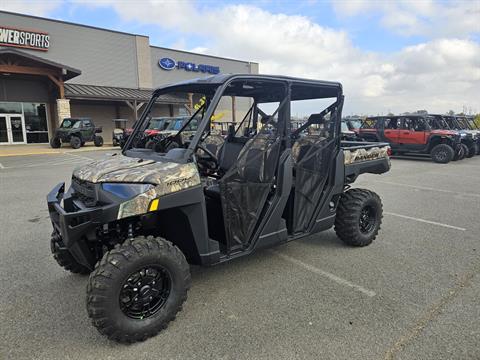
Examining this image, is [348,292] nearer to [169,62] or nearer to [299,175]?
[299,175]

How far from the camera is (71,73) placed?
21781mm

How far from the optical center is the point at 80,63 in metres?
25.8

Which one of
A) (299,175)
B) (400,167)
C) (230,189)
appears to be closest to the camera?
(230,189)

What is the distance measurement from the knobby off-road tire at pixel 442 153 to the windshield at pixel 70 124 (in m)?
18.3

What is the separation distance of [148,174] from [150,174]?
0.05ft

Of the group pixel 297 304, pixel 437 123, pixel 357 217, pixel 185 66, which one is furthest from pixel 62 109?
pixel 297 304

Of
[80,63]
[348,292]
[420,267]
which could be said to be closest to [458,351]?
[348,292]

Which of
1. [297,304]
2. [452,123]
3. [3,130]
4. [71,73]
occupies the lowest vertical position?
[297,304]

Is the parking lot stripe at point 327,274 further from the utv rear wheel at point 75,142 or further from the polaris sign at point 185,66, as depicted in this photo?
the polaris sign at point 185,66

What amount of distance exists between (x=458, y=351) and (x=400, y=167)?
11.2 metres

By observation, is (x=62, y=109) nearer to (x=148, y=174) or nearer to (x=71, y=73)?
(x=71, y=73)

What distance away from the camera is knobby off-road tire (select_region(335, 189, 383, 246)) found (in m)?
4.32

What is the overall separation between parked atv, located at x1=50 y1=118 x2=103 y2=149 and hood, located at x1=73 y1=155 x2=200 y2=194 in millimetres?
18957

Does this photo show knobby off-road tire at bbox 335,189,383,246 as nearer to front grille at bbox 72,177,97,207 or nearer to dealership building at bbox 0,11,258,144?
front grille at bbox 72,177,97,207
